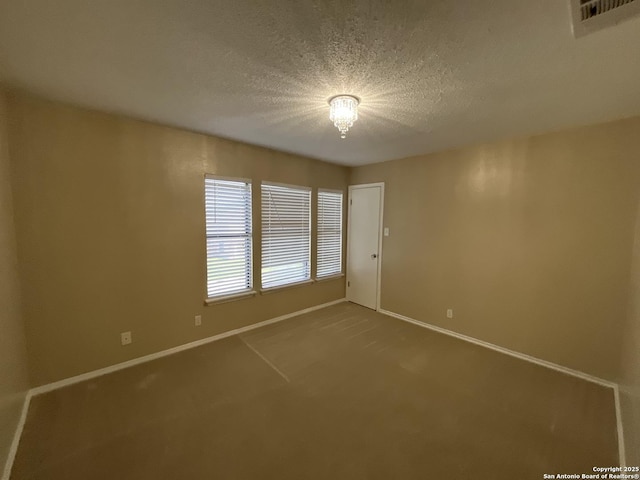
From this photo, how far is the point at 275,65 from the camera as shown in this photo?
1.51 meters

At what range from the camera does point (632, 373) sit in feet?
5.82

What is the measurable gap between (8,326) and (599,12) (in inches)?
142

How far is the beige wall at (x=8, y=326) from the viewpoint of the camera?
155 cm

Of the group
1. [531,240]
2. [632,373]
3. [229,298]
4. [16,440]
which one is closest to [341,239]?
[229,298]

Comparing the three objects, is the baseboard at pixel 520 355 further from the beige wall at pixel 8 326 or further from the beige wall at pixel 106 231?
the beige wall at pixel 8 326

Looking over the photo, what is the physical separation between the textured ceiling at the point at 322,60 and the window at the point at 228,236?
90 centimetres

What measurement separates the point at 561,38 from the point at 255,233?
9.83ft

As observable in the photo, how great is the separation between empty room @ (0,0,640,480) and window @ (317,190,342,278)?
0.59 meters

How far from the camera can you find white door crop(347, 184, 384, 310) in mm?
4090

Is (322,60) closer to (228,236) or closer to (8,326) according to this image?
(228,236)

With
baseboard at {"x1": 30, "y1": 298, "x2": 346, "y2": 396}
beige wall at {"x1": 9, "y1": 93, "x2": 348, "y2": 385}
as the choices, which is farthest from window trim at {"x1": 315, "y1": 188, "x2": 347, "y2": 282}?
beige wall at {"x1": 9, "y1": 93, "x2": 348, "y2": 385}

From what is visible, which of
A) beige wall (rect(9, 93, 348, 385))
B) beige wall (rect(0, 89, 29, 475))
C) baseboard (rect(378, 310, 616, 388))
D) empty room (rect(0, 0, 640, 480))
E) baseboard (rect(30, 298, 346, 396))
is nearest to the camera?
empty room (rect(0, 0, 640, 480))

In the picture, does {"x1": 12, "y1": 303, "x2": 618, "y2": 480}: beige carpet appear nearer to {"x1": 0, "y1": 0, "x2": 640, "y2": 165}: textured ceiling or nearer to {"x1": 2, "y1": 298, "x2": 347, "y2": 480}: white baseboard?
{"x1": 2, "y1": 298, "x2": 347, "y2": 480}: white baseboard

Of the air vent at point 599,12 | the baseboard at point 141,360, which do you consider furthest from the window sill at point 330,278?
the air vent at point 599,12
